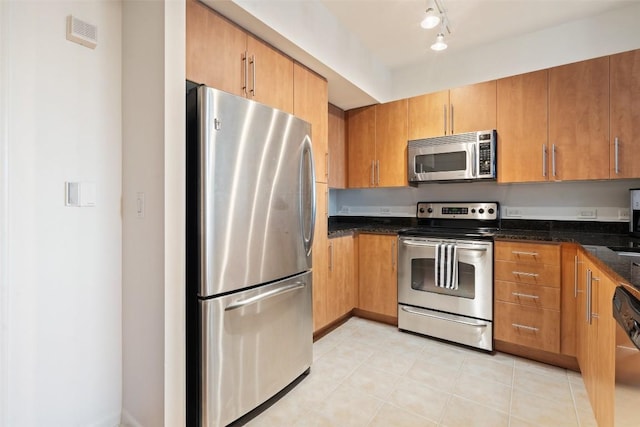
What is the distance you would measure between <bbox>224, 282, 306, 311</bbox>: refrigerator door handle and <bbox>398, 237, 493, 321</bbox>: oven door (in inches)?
47.0

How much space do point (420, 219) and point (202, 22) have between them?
255 centimetres

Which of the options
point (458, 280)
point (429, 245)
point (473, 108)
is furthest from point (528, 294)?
point (473, 108)

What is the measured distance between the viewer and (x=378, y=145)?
3164 mm

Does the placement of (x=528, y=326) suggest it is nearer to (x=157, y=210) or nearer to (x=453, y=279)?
(x=453, y=279)

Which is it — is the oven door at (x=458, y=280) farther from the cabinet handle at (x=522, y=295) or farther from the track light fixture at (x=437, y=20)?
the track light fixture at (x=437, y=20)

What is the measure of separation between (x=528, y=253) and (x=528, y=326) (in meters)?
0.53

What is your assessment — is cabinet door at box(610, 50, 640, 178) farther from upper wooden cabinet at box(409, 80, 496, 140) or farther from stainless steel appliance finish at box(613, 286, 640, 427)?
stainless steel appliance finish at box(613, 286, 640, 427)

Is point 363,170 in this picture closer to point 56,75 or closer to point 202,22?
point 202,22

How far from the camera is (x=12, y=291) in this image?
1311mm

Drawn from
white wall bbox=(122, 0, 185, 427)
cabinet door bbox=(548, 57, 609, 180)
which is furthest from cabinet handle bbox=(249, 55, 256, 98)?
cabinet door bbox=(548, 57, 609, 180)

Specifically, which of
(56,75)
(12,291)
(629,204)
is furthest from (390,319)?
(56,75)

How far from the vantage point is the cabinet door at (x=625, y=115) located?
2102 mm

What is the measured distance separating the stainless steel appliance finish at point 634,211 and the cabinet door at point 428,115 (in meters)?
1.37

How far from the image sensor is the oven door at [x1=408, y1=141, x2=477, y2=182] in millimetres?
2633
